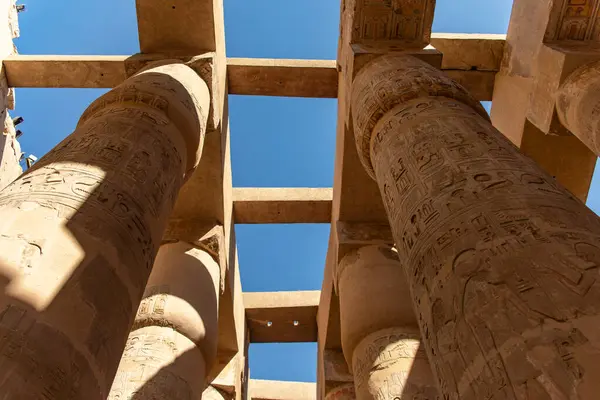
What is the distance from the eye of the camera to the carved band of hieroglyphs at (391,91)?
433 cm

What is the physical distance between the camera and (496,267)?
2.22 m

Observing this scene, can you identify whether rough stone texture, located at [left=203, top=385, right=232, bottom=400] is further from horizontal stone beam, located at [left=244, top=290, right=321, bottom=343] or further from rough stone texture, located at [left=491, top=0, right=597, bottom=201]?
rough stone texture, located at [left=491, top=0, right=597, bottom=201]

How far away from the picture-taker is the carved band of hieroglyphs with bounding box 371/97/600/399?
1.82 m

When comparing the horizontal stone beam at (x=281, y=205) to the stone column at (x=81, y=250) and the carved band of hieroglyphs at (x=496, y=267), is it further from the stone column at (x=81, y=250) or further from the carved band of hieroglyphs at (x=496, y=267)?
the carved band of hieroglyphs at (x=496, y=267)

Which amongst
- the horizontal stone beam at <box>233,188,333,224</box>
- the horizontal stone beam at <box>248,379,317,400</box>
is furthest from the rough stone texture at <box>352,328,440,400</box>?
the horizontal stone beam at <box>248,379,317,400</box>

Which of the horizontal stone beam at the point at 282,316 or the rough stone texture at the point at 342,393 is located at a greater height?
the rough stone texture at the point at 342,393

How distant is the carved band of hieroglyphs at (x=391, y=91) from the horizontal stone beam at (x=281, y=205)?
4.29 meters

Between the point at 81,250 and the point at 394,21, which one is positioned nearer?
the point at 81,250

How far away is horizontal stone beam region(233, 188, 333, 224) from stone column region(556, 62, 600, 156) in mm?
4399

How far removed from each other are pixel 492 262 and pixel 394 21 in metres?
4.78

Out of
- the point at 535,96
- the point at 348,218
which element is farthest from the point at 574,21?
the point at 348,218

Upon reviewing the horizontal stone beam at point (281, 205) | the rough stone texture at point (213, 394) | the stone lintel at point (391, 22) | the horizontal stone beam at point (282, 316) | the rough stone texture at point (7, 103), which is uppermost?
the stone lintel at point (391, 22)

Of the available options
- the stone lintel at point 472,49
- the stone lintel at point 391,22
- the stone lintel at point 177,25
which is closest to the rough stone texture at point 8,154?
the stone lintel at point 177,25

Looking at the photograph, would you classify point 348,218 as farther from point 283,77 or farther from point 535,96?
point 535,96
